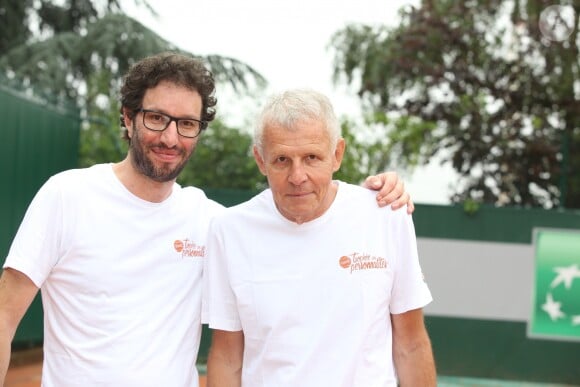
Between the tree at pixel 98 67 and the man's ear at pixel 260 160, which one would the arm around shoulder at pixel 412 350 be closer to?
the man's ear at pixel 260 160

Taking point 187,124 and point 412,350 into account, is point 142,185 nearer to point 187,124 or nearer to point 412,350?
point 187,124

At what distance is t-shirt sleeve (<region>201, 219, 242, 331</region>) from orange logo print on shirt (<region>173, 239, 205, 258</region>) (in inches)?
4.5

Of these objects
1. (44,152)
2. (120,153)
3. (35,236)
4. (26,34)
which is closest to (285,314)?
(35,236)

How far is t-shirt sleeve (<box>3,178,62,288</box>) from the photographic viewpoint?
2.47 metres

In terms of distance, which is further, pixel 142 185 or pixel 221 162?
pixel 221 162

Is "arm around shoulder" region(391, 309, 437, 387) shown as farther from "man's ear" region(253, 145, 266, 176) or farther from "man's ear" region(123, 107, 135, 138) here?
"man's ear" region(123, 107, 135, 138)

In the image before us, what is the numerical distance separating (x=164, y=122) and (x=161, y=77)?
0.51 feet

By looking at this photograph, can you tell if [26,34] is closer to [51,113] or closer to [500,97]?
[51,113]

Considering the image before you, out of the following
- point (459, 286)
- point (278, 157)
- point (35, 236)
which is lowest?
point (459, 286)

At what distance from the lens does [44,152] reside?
8.06 metres

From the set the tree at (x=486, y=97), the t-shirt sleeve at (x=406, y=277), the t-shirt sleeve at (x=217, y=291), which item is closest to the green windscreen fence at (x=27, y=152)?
the tree at (x=486, y=97)

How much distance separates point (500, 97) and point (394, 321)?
27.5 feet

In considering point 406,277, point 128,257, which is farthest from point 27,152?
point 406,277

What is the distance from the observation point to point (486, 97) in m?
10.3
